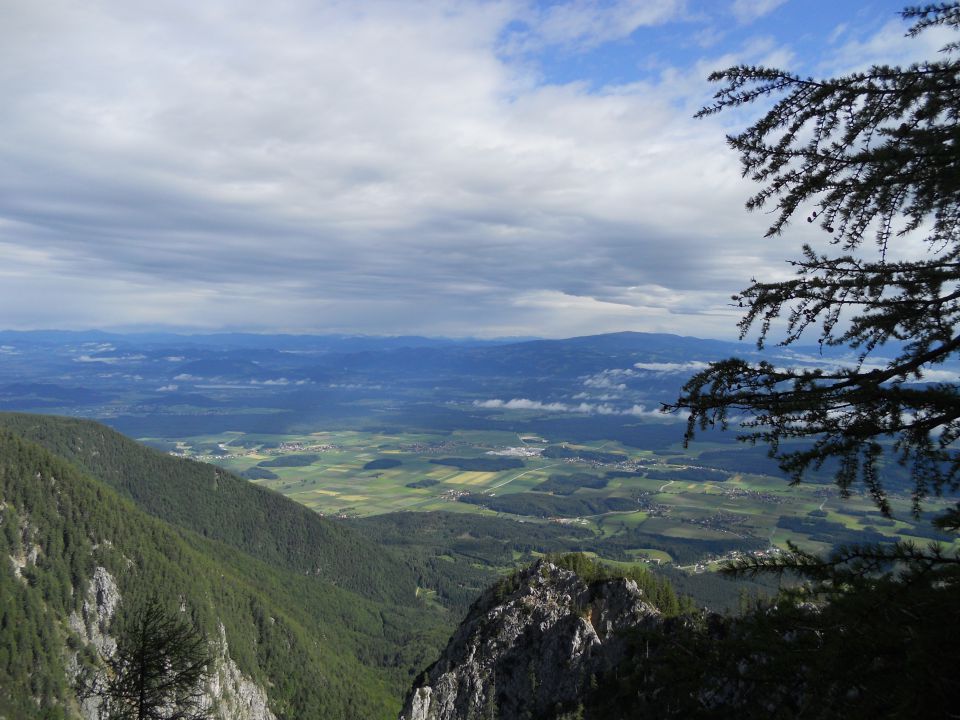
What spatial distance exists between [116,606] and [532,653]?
121 metres

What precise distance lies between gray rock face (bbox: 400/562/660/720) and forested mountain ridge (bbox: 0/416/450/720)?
67.2m

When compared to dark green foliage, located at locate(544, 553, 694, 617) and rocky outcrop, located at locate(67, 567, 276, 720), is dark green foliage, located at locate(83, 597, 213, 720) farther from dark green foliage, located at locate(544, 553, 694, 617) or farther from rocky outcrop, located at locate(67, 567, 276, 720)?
rocky outcrop, located at locate(67, 567, 276, 720)

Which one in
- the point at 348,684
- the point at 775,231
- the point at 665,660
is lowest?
the point at 348,684

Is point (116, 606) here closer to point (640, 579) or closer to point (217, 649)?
point (217, 649)

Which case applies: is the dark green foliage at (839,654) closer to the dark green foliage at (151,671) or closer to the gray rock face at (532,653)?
the dark green foliage at (151,671)

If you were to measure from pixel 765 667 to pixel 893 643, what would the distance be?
5.84ft

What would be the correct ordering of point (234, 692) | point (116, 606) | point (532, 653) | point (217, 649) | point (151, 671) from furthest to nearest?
point (116, 606) → point (234, 692) → point (217, 649) → point (532, 653) → point (151, 671)

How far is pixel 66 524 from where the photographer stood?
463 feet

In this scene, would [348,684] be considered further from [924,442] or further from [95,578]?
[924,442]

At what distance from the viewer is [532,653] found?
204ft

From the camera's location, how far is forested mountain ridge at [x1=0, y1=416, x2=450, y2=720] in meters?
113

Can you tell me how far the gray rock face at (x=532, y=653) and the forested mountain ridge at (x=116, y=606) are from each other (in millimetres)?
67151

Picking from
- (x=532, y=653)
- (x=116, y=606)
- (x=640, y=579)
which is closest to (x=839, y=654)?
(x=532, y=653)

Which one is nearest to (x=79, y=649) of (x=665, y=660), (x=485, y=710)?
(x=485, y=710)
